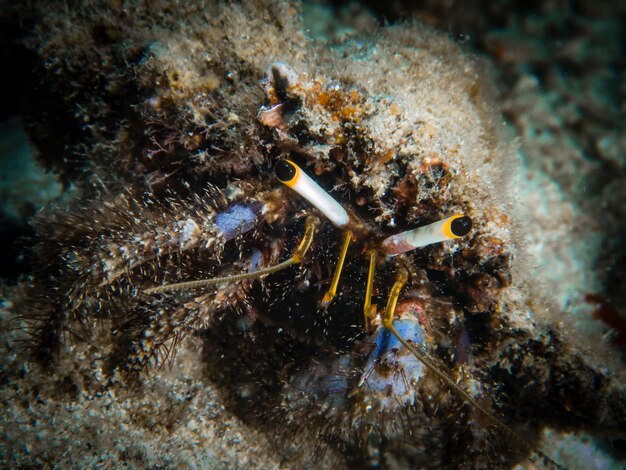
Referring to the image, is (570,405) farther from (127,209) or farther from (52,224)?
(52,224)

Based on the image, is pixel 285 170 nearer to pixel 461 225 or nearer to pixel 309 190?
pixel 309 190

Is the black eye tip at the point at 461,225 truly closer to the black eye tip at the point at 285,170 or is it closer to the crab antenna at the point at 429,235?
the crab antenna at the point at 429,235

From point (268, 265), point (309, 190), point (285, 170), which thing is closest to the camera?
point (285, 170)

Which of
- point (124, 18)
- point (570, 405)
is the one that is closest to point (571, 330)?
point (570, 405)

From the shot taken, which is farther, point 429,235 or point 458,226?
point 429,235

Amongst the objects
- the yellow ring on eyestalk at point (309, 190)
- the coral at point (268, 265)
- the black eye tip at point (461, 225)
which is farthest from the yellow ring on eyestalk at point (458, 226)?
the yellow ring on eyestalk at point (309, 190)

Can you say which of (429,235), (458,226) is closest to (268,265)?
(429,235)

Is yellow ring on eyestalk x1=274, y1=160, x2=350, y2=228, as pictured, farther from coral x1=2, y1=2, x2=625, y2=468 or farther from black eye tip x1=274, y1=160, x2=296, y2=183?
coral x1=2, y1=2, x2=625, y2=468
